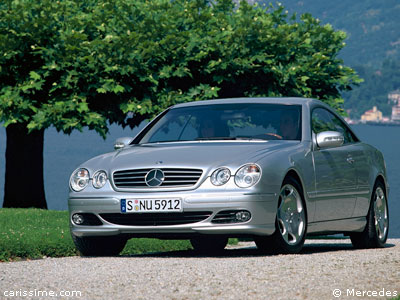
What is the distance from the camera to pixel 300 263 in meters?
8.14

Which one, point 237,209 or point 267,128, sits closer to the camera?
point 237,209

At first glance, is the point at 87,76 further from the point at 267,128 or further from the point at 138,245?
the point at 267,128

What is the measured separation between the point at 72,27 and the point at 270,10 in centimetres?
572

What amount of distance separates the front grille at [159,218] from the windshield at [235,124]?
1259 mm

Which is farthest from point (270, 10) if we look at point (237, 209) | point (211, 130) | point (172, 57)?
point (237, 209)

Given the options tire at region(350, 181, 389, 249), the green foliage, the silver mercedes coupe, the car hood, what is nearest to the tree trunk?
the green foliage

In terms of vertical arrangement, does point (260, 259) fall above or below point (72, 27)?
below

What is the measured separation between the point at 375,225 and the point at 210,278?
4628 mm

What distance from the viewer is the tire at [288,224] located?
918 cm

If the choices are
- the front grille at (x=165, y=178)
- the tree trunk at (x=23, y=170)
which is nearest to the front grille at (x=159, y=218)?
the front grille at (x=165, y=178)

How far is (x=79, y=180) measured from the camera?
946 centimetres

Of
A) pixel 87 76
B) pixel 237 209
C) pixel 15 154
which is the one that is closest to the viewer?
pixel 237 209

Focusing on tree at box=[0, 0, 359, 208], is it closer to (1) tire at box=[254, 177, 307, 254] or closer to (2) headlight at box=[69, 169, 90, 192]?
(2) headlight at box=[69, 169, 90, 192]

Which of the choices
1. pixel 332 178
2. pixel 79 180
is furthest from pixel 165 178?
pixel 332 178
